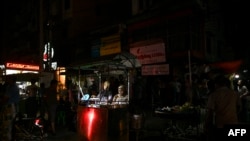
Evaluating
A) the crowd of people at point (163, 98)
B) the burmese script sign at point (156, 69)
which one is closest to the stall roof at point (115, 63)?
the crowd of people at point (163, 98)

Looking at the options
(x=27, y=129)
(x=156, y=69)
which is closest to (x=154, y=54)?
(x=156, y=69)

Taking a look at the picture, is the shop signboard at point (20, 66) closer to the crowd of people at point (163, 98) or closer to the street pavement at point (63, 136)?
the crowd of people at point (163, 98)

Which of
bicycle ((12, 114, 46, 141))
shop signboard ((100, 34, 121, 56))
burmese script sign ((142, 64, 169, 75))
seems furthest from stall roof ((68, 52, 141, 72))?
shop signboard ((100, 34, 121, 56))

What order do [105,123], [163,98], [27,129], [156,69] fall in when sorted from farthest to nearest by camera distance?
1. [163,98]
2. [156,69]
3. [27,129]
4. [105,123]

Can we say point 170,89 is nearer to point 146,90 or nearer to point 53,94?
point 146,90

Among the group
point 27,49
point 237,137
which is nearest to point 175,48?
point 237,137

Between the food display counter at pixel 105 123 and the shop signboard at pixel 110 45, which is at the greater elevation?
the shop signboard at pixel 110 45

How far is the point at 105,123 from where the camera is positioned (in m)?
8.45

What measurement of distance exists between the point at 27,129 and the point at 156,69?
852 cm

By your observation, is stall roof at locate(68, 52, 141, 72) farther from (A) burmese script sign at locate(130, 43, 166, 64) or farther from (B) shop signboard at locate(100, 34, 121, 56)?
(B) shop signboard at locate(100, 34, 121, 56)

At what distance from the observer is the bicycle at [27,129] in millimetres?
10839

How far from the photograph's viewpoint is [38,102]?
14305mm

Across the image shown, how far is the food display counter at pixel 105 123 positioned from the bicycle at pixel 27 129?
2.74m

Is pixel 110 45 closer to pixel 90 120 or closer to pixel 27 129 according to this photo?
pixel 27 129
